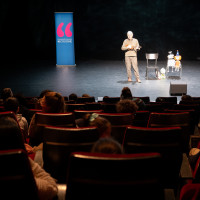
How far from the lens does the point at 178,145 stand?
2.41 metres

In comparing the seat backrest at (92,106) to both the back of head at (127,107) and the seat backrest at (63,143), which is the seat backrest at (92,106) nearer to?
the back of head at (127,107)

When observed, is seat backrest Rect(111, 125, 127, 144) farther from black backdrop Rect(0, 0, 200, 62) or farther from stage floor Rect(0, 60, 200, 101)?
black backdrop Rect(0, 0, 200, 62)

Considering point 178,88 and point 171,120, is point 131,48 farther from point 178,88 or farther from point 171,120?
point 171,120

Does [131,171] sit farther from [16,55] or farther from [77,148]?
[16,55]

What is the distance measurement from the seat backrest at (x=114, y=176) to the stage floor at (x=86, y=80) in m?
7.14

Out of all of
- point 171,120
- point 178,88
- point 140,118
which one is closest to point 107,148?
point 171,120

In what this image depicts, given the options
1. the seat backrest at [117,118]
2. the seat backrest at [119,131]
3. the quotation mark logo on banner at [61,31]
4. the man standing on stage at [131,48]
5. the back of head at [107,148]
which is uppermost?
the quotation mark logo on banner at [61,31]

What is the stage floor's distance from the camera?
368 inches

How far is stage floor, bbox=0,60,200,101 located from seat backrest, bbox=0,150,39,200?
7175 millimetres

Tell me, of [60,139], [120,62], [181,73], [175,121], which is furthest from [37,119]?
[120,62]

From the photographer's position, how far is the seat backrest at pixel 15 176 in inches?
57.3

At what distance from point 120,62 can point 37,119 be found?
39.5 feet

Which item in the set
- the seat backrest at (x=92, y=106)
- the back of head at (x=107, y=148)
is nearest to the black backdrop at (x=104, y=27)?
the seat backrest at (x=92, y=106)

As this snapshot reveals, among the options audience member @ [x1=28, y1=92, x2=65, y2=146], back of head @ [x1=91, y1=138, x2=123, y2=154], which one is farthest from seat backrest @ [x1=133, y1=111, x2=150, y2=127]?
back of head @ [x1=91, y1=138, x2=123, y2=154]
